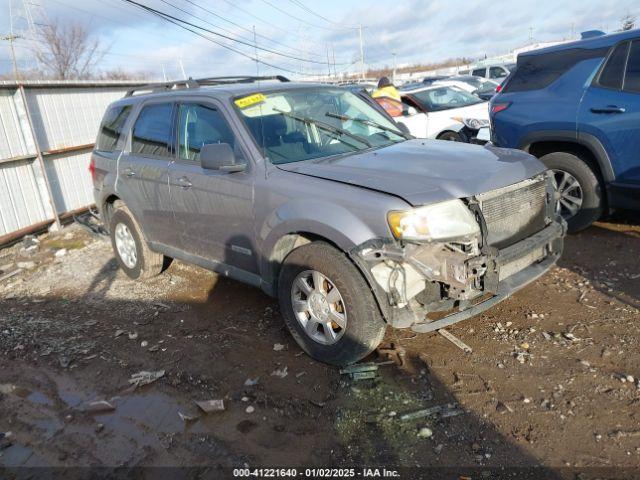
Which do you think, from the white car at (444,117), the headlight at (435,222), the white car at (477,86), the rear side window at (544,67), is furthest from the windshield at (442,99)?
the headlight at (435,222)

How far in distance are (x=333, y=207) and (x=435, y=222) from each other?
25.7 inches

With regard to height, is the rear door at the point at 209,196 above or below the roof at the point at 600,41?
below

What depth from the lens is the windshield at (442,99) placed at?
986 centimetres

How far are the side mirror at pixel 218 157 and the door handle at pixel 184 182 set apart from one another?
0.58m

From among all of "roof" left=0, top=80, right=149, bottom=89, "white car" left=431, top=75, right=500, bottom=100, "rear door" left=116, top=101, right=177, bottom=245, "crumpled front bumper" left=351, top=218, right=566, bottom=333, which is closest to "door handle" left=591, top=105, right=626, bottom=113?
"crumpled front bumper" left=351, top=218, right=566, bottom=333

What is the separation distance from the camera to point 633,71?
475 cm

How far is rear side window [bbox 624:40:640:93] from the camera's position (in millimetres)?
4703

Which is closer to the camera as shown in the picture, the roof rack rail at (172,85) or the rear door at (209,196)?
the rear door at (209,196)

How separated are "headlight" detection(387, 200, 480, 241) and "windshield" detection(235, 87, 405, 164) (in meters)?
1.14

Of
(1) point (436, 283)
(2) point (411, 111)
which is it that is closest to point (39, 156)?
(2) point (411, 111)

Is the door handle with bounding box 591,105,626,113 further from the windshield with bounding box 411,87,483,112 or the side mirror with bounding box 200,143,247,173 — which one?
the windshield with bounding box 411,87,483,112

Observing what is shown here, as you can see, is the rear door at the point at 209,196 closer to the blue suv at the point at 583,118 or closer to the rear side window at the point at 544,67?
the blue suv at the point at 583,118

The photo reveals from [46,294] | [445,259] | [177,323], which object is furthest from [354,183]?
[46,294]

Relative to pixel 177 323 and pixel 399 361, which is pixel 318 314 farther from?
pixel 177 323
